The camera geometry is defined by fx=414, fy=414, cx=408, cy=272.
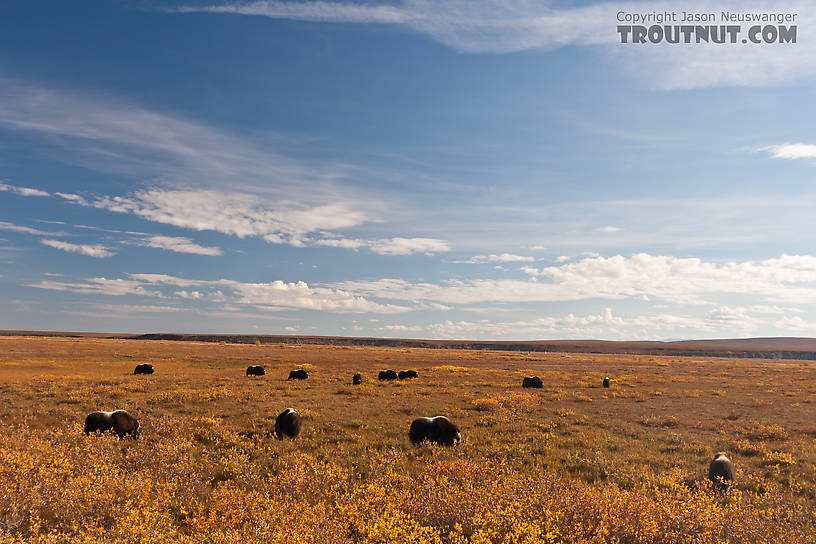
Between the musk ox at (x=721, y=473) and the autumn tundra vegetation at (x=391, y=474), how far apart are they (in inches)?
2.2

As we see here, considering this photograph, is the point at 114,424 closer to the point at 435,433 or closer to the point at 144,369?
the point at 435,433

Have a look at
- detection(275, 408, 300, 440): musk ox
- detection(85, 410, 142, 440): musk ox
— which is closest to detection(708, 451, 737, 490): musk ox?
detection(275, 408, 300, 440): musk ox

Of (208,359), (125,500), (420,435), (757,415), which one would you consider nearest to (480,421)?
(420,435)

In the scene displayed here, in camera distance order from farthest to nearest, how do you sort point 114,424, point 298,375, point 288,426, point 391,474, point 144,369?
point 144,369 < point 298,375 < point 288,426 < point 114,424 < point 391,474

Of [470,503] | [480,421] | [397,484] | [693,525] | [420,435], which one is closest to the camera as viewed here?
[693,525]

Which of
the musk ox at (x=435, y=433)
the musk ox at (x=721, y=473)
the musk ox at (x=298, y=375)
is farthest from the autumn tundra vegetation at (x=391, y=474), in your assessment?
the musk ox at (x=298, y=375)

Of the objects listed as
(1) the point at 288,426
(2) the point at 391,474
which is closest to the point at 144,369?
(1) the point at 288,426

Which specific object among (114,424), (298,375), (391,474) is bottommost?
(298,375)

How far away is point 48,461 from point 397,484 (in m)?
8.28

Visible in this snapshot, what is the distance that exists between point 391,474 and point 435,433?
397 centimetres

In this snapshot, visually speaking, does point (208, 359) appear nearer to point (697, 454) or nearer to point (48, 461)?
point (48, 461)

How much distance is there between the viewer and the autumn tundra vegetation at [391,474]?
701 centimetres

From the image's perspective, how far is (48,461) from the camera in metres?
9.80

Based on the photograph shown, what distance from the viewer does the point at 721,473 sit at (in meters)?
10.9
